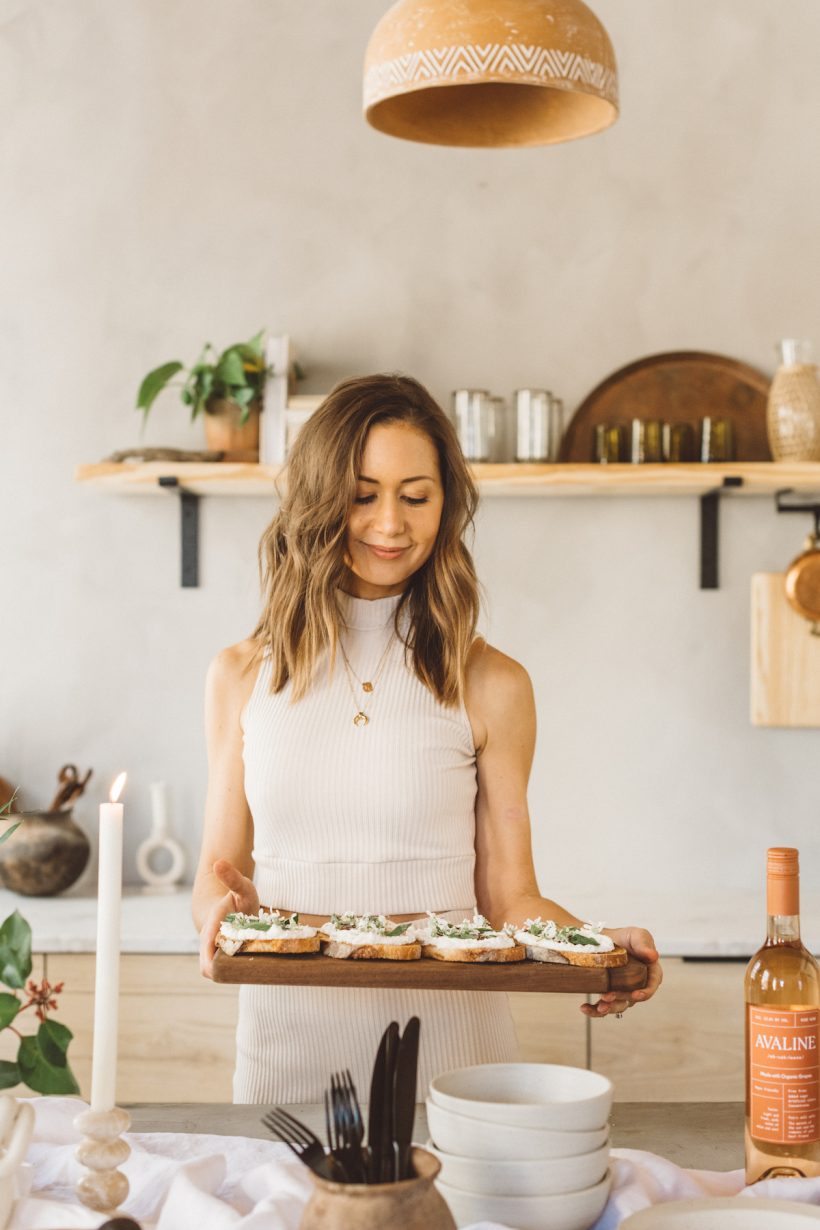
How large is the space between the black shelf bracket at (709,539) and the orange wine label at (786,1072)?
6.98ft

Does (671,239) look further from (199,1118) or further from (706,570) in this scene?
(199,1118)

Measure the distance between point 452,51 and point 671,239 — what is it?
1.84 meters

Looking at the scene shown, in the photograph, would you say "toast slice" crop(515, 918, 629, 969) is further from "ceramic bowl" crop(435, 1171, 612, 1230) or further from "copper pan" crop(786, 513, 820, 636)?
"copper pan" crop(786, 513, 820, 636)

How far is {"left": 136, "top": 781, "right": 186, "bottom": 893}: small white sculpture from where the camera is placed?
117 inches

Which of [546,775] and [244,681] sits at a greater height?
[244,681]

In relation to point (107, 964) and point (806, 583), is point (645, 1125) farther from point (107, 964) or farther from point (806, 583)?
point (806, 583)

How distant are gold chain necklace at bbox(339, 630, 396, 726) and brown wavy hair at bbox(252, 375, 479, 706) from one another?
0.08ft

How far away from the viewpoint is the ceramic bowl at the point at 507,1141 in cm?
84

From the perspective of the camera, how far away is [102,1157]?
2.94 ft

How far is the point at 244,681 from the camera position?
67.1 inches

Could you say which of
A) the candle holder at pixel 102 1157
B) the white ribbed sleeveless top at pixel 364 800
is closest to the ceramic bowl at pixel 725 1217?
the candle holder at pixel 102 1157

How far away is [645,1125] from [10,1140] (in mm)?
589

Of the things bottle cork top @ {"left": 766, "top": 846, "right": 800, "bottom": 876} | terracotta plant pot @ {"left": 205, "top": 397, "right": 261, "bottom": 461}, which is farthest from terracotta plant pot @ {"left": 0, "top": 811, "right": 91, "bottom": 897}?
bottle cork top @ {"left": 766, "top": 846, "right": 800, "bottom": 876}

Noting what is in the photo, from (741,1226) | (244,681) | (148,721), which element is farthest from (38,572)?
(741,1226)
